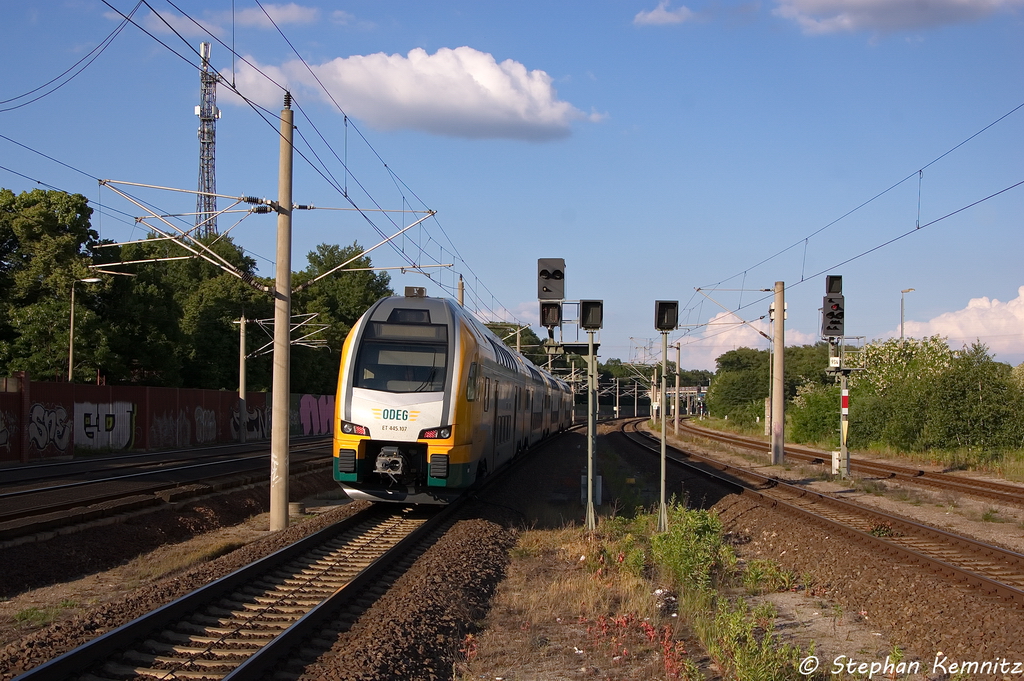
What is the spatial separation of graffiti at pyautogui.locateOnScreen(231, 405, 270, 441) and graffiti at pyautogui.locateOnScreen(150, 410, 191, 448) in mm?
4783

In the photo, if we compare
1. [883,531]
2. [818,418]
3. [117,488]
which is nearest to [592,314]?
[883,531]

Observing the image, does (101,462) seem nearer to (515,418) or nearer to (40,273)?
(515,418)

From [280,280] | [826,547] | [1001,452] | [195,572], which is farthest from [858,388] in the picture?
[195,572]

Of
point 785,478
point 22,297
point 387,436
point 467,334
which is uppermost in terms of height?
point 22,297

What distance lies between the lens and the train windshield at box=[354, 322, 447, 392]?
46.1ft

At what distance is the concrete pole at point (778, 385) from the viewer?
29766 millimetres

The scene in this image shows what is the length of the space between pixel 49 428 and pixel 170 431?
8.55 meters

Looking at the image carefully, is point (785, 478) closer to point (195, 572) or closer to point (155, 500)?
point (155, 500)

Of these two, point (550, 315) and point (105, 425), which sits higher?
point (550, 315)

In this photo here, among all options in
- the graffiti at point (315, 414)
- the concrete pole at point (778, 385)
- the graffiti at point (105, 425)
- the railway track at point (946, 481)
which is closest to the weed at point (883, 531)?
the railway track at point (946, 481)

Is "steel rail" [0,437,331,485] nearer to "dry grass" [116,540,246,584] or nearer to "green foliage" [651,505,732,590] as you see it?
"dry grass" [116,540,246,584]

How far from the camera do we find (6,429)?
26.8 metres

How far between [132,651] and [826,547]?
9.55 m

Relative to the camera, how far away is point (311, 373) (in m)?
63.6
